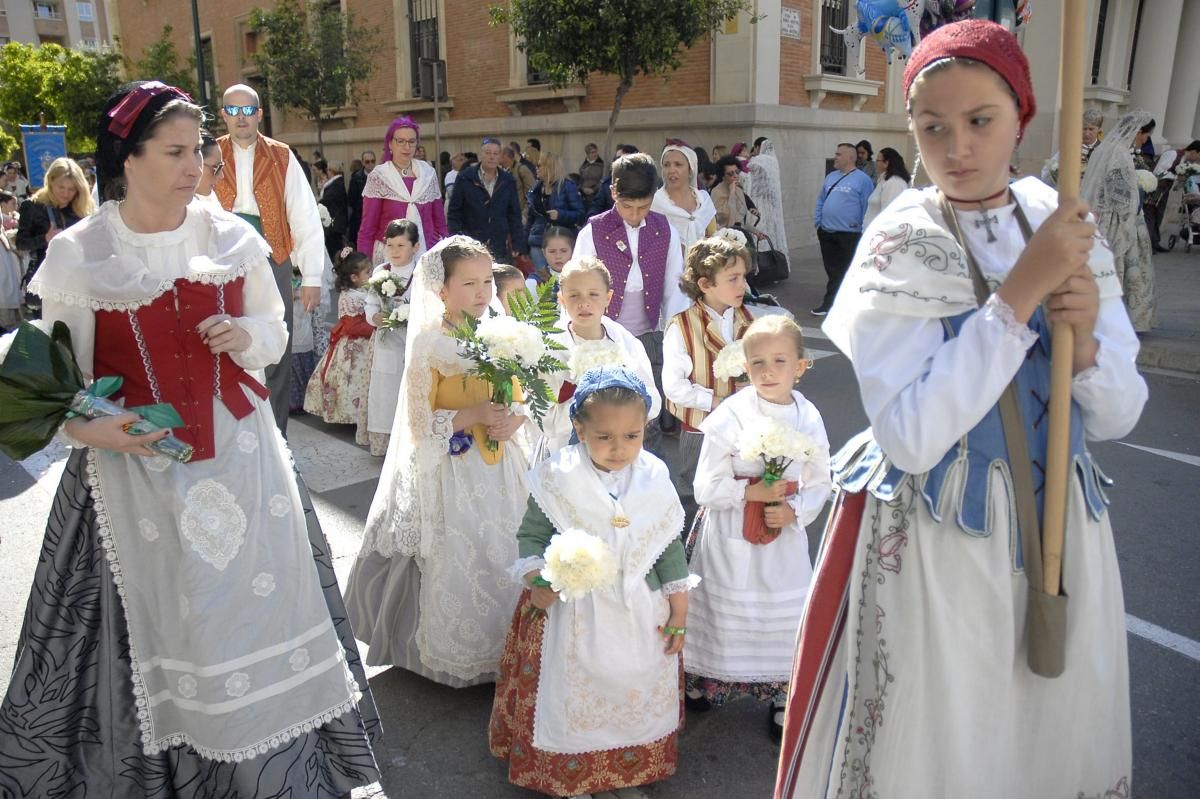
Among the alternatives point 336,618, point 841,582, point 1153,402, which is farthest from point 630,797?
point 1153,402

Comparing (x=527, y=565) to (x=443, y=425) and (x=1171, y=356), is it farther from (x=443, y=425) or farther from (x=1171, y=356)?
(x=1171, y=356)

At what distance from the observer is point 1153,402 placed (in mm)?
7121

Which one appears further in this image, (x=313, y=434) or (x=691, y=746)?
(x=313, y=434)

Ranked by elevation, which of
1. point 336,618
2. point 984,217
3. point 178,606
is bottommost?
point 336,618

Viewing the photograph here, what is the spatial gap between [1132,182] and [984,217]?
26.6 ft

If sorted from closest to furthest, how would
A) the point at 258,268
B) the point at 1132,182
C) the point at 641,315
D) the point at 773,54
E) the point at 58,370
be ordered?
the point at 58,370, the point at 258,268, the point at 641,315, the point at 1132,182, the point at 773,54

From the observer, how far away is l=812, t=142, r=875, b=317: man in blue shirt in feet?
36.1

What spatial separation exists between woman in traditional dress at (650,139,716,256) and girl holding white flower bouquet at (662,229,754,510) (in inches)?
97.2

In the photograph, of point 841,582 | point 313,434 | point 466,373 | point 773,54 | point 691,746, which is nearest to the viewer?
point 841,582

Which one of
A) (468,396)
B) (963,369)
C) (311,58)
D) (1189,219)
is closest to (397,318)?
(468,396)

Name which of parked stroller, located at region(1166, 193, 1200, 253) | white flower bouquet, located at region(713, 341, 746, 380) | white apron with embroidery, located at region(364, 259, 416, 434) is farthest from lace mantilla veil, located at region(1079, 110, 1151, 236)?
parked stroller, located at region(1166, 193, 1200, 253)

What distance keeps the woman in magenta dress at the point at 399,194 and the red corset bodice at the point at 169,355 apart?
4960 millimetres

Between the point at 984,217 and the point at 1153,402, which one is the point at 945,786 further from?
the point at 1153,402

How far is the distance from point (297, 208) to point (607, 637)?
152 inches
